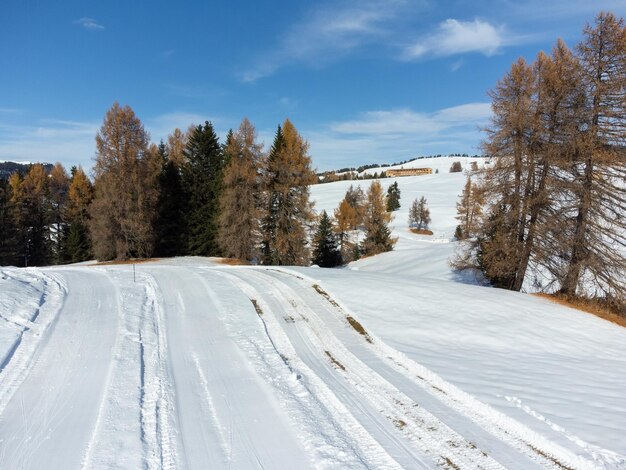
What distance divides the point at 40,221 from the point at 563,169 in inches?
1898

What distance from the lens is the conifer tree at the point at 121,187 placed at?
85.5 feet

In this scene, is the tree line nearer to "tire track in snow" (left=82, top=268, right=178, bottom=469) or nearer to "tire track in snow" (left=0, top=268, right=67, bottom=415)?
"tire track in snow" (left=0, top=268, right=67, bottom=415)

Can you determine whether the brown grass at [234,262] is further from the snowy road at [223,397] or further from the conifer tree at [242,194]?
the snowy road at [223,397]

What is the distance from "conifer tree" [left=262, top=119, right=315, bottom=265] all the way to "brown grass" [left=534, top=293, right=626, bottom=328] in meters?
15.3

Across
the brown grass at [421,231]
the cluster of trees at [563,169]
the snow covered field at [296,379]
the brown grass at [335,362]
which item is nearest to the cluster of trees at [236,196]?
the cluster of trees at [563,169]

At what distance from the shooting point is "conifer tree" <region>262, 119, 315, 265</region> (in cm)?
2542


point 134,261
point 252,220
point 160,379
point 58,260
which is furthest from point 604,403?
point 58,260

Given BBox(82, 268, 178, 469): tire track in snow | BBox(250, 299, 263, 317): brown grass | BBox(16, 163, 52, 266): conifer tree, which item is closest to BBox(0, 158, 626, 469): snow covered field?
BBox(82, 268, 178, 469): tire track in snow

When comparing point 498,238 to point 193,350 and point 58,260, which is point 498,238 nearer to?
point 193,350

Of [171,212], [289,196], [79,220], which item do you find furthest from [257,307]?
[79,220]

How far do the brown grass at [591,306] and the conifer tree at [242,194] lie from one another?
17.9m

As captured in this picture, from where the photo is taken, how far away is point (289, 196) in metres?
25.7

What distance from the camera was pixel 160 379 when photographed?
5.82 m

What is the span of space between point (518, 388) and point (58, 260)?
149 feet
